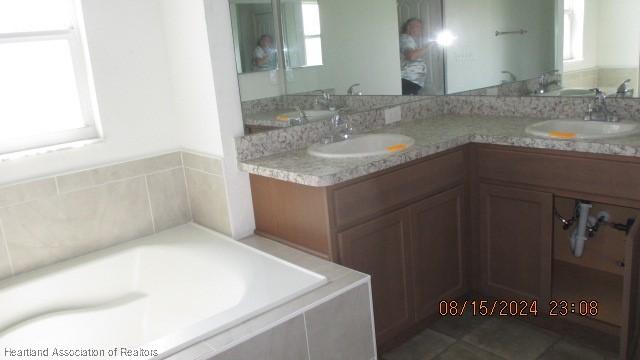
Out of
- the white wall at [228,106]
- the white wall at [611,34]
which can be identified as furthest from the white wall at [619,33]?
the white wall at [228,106]

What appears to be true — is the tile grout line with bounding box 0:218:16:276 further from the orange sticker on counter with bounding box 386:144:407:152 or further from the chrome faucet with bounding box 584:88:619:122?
the chrome faucet with bounding box 584:88:619:122

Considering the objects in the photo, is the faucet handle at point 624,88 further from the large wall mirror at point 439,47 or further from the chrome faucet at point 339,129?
the chrome faucet at point 339,129

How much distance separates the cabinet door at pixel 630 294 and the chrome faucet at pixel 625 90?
2.58 feet

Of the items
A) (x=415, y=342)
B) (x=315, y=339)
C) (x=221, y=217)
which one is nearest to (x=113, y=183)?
(x=221, y=217)

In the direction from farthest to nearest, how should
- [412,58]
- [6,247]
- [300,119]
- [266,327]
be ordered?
[412,58]
[300,119]
[6,247]
[266,327]

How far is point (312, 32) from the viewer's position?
104 inches

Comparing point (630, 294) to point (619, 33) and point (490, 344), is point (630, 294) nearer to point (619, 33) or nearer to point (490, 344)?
point (490, 344)

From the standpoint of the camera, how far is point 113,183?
2.38 metres

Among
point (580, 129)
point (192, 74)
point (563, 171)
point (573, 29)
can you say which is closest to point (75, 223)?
point (192, 74)

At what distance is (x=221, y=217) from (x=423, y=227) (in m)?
0.89

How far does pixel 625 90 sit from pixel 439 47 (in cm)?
98

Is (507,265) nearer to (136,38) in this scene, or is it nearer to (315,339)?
(315,339)

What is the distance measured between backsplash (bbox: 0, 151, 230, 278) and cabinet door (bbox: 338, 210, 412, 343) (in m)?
0.63

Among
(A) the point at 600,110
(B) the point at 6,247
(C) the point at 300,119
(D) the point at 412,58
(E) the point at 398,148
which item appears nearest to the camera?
(B) the point at 6,247
